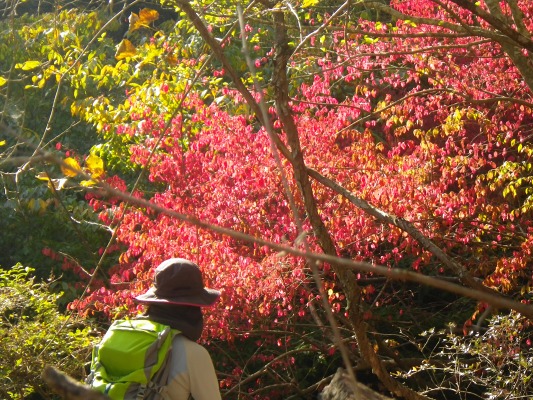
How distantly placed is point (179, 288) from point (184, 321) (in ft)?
0.43

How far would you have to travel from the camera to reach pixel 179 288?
3027 mm

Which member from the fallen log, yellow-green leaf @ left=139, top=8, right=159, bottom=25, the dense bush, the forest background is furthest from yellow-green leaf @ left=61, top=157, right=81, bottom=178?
the dense bush

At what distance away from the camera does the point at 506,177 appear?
19.4 feet

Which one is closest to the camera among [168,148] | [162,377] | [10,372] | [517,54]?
[162,377]

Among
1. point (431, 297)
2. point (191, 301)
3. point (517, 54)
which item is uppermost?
point (517, 54)

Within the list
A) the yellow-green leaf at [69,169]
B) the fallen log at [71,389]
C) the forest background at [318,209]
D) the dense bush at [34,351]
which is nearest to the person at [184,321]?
the yellow-green leaf at [69,169]

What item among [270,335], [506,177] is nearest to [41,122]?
[270,335]

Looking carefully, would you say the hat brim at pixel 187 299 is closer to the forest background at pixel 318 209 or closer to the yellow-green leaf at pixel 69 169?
the yellow-green leaf at pixel 69 169

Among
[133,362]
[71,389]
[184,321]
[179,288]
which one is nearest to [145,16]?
[179,288]

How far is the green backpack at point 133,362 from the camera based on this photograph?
275 cm

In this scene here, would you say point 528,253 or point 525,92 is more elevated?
point 525,92

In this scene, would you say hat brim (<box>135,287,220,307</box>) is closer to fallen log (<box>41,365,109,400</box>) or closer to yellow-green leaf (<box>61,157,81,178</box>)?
yellow-green leaf (<box>61,157,81,178</box>)

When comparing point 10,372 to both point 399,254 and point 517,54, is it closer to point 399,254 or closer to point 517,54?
point 399,254

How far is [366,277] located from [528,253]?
6.61 ft
